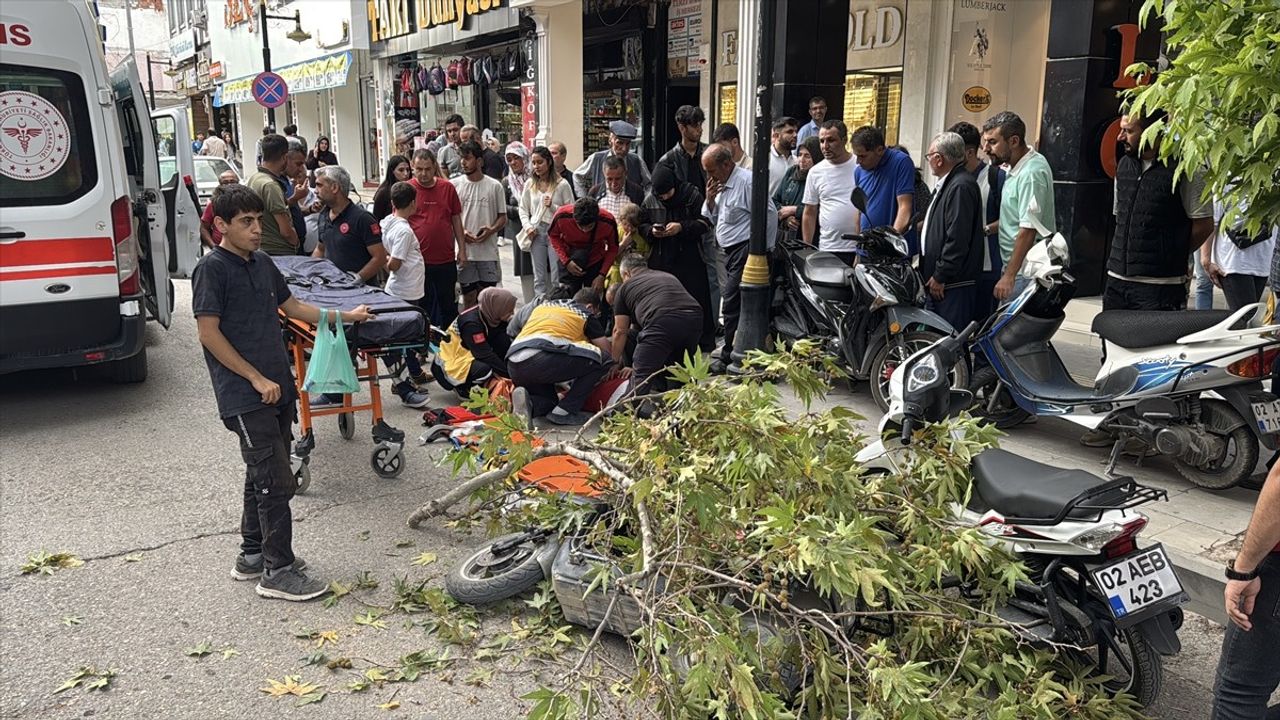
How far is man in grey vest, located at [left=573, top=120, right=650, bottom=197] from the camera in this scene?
29.9 feet

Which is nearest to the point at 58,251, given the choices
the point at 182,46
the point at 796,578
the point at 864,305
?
the point at 864,305

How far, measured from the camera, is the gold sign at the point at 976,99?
40.3 ft

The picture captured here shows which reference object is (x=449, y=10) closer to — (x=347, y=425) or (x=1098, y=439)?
(x=347, y=425)

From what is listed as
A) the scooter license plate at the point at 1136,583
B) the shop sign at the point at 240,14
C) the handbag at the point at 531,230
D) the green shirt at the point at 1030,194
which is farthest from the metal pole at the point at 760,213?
the shop sign at the point at 240,14

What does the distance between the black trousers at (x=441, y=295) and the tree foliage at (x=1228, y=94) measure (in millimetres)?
6117

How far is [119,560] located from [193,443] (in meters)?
2.00

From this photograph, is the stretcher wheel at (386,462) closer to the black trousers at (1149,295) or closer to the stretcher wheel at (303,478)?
the stretcher wheel at (303,478)

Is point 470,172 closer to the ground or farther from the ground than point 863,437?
farther from the ground

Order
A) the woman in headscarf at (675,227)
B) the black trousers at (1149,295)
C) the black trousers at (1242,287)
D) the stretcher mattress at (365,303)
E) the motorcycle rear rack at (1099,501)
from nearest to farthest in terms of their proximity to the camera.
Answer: the motorcycle rear rack at (1099,501) → the stretcher mattress at (365,303) → the black trousers at (1149,295) → the black trousers at (1242,287) → the woman in headscarf at (675,227)

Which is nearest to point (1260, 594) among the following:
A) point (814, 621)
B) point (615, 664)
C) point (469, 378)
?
point (814, 621)

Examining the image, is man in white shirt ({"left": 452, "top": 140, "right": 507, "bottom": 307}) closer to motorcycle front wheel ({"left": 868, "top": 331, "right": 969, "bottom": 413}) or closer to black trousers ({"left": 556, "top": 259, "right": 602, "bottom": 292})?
black trousers ({"left": 556, "top": 259, "right": 602, "bottom": 292})

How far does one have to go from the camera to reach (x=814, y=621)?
3078mm

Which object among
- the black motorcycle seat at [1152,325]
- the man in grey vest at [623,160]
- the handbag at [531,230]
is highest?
the man in grey vest at [623,160]

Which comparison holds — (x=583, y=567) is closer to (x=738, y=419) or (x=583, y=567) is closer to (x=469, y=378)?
(x=738, y=419)
